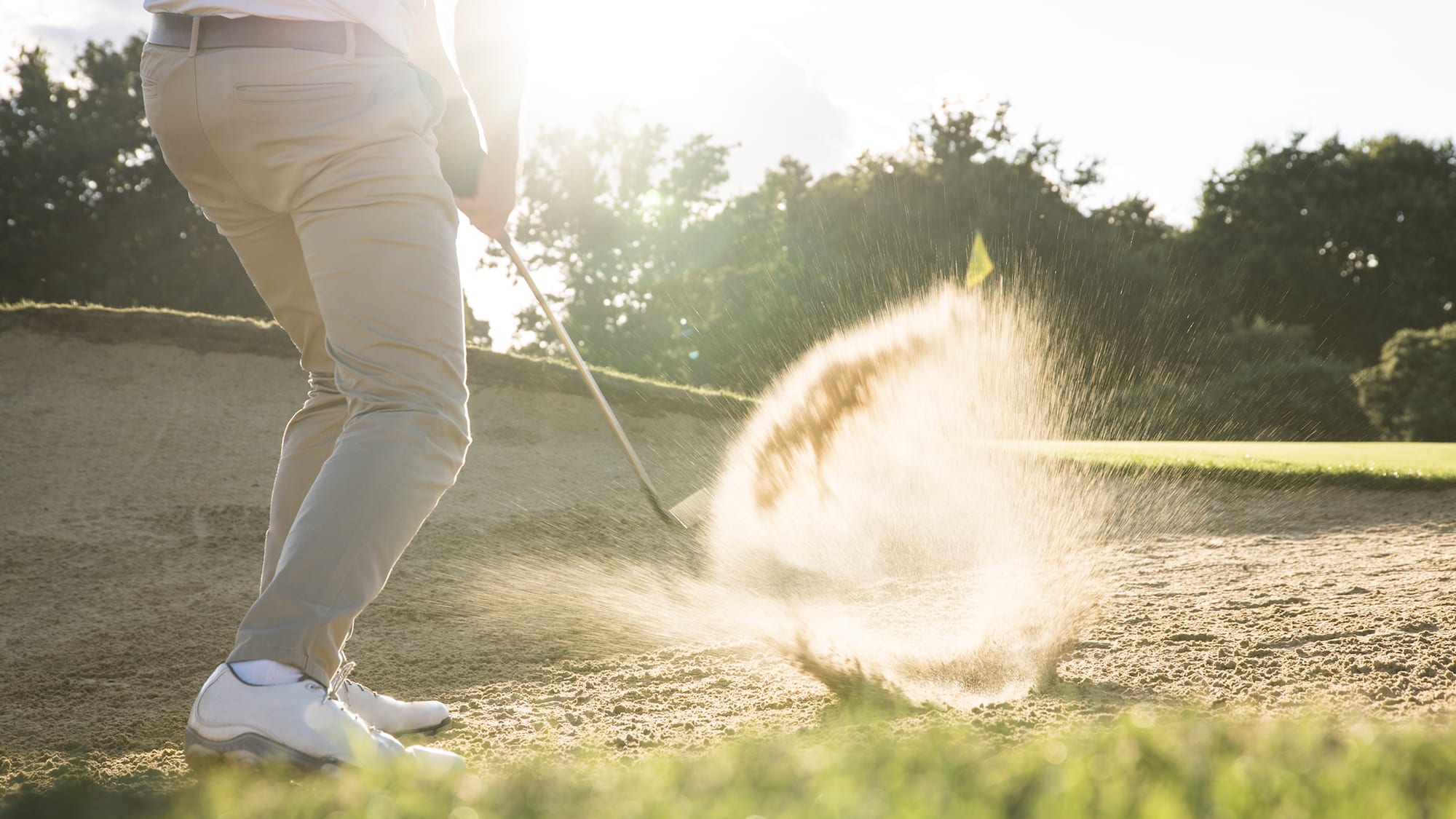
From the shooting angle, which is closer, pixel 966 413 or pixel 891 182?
pixel 966 413

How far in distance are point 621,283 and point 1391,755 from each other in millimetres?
37937

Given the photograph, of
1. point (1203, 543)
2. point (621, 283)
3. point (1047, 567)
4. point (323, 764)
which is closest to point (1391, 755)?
point (323, 764)

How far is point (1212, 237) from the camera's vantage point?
35.6m

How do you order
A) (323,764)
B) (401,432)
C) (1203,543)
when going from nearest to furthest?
(323,764), (401,432), (1203,543)

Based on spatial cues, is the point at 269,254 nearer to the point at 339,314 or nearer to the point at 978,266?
the point at 339,314

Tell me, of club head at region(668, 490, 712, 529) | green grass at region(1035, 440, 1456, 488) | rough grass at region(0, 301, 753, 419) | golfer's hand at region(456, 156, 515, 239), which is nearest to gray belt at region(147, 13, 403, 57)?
golfer's hand at region(456, 156, 515, 239)

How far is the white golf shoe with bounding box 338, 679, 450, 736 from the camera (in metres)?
2.47

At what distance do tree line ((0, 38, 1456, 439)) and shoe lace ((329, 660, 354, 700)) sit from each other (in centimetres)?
2131

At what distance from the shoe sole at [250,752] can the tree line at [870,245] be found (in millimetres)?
21807

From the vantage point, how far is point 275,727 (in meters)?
1.84

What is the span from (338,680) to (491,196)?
1.13 metres

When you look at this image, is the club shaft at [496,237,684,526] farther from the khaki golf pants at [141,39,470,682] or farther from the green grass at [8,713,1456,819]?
the green grass at [8,713,1456,819]

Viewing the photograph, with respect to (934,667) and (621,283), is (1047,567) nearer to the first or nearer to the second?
(934,667)

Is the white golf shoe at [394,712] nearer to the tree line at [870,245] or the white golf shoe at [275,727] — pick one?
the white golf shoe at [275,727]
